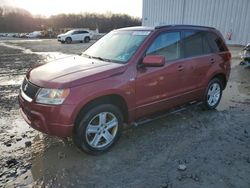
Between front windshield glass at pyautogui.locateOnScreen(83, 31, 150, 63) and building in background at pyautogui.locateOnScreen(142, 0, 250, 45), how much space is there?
47.5 ft

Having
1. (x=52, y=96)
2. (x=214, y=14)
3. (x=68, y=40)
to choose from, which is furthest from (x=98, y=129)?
(x=68, y=40)

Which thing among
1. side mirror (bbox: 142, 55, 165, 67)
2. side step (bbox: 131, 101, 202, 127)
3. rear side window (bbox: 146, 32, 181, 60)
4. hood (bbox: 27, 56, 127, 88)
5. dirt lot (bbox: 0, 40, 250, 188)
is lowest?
dirt lot (bbox: 0, 40, 250, 188)

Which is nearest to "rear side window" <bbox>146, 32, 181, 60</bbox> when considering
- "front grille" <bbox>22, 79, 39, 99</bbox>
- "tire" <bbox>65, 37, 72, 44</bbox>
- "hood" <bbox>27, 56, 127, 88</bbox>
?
"hood" <bbox>27, 56, 127, 88</bbox>

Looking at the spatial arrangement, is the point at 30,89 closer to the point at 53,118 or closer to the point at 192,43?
the point at 53,118

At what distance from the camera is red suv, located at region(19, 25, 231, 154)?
338 centimetres

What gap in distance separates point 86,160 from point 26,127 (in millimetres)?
1709

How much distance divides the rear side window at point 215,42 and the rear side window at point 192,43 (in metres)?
0.27

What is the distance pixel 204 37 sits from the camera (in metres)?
5.31

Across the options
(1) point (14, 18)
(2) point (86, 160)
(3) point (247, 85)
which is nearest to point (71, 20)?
(1) point (14, 18)

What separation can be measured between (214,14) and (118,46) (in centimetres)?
1568

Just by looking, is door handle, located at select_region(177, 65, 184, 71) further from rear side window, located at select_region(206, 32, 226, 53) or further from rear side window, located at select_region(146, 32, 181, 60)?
rear side window, located at select_region(206, 32, 226, 53)

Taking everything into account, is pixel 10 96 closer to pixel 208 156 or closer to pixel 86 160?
pixel 86 160

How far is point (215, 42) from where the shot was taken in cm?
553

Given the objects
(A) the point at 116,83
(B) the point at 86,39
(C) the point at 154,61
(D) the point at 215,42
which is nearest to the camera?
(A) the point at 116,83
